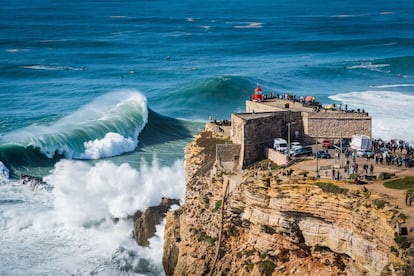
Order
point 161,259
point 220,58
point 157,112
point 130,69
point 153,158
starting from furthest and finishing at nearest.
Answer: point 220,58 < point 130,69 < point 157,112 < point 153,158 < point 161,259

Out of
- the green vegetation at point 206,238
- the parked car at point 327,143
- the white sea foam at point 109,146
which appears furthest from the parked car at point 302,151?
the white sea foam at point 109,146

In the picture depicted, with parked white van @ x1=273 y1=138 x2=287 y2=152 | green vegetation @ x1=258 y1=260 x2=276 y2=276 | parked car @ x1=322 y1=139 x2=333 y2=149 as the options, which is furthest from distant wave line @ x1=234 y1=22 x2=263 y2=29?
green vegetation @ x1=258 y1=260 x2=276 y2=276

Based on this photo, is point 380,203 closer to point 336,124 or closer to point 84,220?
point 336,124

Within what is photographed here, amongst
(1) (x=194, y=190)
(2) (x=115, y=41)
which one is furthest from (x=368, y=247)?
(2) (x=115, y=41)

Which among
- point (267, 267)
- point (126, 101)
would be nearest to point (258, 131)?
point (267, 267)

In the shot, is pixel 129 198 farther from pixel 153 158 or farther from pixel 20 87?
pixel 20 87

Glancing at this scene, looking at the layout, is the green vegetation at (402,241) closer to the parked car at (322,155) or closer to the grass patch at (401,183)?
the grass patch at (401,183)
